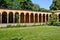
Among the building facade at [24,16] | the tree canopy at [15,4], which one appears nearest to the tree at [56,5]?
the tree canopy at [15,4]

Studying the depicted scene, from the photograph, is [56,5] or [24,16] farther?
[56,5]

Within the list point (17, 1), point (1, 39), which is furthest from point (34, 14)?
point (1, 39)

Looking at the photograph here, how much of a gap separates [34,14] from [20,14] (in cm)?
443

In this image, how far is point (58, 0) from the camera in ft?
252

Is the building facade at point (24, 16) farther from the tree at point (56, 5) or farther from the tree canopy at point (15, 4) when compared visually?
the tree at point (56, 5)

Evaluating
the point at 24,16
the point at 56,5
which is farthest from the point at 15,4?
the point at 56,5

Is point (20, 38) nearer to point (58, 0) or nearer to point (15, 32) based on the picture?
point (15, 32)

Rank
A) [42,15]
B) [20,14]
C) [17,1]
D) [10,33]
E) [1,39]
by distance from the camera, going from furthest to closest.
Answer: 1. [17,1]
2. [42,15]
3. [20,14]
4. [10,33]
5. [1,39]

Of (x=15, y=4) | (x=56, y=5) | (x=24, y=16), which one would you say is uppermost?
(x=15, y=4)

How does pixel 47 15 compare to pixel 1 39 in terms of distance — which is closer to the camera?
pixel 1 39

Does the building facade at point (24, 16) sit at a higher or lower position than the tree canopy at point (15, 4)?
lower

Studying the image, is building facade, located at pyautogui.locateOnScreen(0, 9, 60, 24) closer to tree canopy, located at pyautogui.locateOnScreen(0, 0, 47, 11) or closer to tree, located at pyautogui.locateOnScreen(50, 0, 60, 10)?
tree canopy, located at pyautogui.locateOnScreen(0, 0, 47, 11)

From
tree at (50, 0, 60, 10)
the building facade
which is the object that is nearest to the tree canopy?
the building facade

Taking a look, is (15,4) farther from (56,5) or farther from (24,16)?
(56,5)
